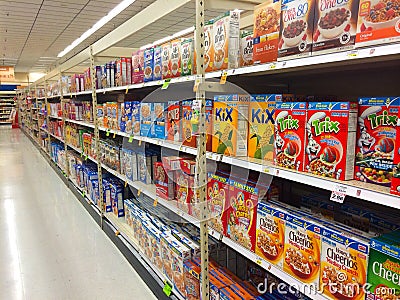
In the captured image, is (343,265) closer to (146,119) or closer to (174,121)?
(174,121)

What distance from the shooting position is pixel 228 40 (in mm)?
1604

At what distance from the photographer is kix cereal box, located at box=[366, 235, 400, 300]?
3.25 ft

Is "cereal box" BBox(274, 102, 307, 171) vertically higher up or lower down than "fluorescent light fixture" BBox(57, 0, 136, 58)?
lower down

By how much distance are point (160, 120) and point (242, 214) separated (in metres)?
1.08

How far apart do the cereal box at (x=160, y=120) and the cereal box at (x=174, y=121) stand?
77 mm

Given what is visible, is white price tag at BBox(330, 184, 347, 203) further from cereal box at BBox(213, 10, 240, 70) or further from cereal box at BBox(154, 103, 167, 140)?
cereal box at BBox(154, 103, 167, 140)

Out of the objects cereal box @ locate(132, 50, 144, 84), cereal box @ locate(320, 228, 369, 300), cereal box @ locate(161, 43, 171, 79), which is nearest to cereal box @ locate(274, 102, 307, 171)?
cereal box @ locate(320, 228, 369, 300)

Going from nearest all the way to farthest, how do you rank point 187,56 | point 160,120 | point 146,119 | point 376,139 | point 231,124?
point 376,139, point 231,124, point 187,56, point 160,120, point 146,119

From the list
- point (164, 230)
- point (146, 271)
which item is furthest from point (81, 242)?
point (164, 230)

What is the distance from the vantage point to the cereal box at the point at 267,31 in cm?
135

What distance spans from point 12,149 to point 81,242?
26.6 feet

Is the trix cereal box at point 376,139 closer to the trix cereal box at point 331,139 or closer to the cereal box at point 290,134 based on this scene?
the trix cereal box at point 331,139

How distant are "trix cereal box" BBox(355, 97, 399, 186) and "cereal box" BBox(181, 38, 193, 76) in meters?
1.10

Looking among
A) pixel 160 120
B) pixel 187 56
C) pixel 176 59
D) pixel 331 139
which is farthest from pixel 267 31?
pixel 160 120
